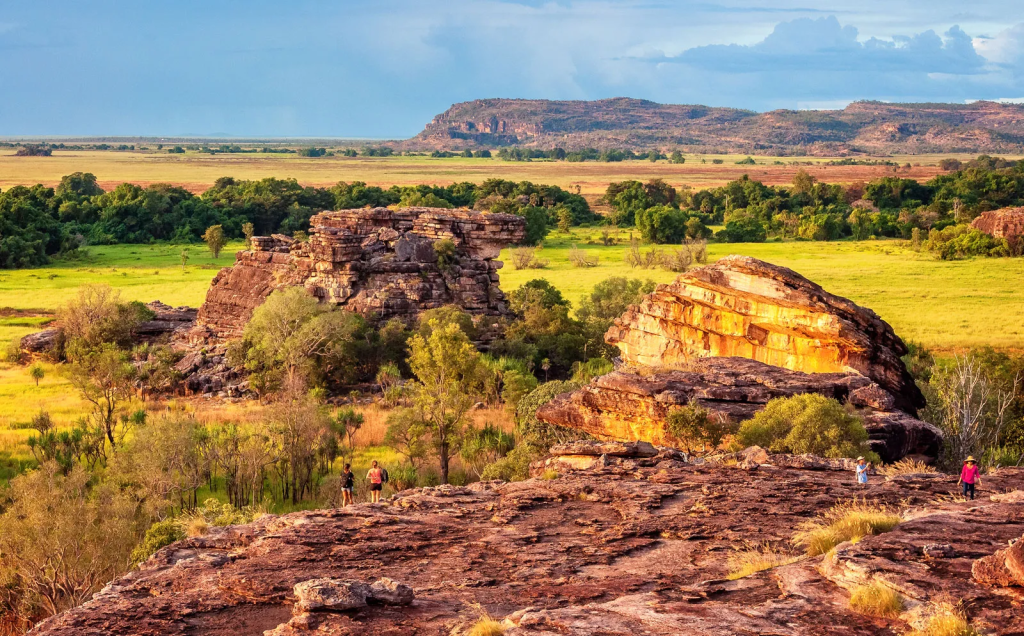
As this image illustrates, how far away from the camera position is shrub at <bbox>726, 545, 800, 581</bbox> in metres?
12.5

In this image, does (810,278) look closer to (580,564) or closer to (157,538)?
(157,538)

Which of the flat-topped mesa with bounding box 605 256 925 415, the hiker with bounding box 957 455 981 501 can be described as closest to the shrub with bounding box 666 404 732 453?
the flat-topped mesa with bounding box 605 256 925 415

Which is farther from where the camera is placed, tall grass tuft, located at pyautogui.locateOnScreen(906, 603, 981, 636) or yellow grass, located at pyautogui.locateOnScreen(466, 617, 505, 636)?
yellow grass, located at pyautogui.locateOnScreen(466, 617, 505, 636)

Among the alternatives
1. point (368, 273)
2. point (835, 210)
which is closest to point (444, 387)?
point (368, 273)

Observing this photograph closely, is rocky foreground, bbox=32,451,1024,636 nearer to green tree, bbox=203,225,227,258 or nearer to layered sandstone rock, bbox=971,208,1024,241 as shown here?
green tree, bbox=203,225,227,258

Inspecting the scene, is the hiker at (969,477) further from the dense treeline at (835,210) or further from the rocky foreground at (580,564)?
the dense treeline at (835,210)

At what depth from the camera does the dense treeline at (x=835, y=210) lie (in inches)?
3558

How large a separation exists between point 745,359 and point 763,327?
215 cm

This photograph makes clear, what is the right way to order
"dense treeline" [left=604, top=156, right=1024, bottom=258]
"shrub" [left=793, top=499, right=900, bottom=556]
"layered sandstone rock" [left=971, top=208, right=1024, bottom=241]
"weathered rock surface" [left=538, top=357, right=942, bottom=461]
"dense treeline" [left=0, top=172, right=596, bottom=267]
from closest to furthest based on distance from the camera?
"shrub" [left=793, top=499, right=900, bottom=556], "weathered rock surface" [left=538, top=357, right=942, bottom=461], "dense treeline" [left=0, top=172, right=596, bottom=267], "layered sandstone rock" [left=971, top=208, right=1024, bottom=241], "dense treeline" [left=604, top=156, right=1024, bottom=258]

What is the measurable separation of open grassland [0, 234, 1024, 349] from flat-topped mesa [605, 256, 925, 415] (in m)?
19.7

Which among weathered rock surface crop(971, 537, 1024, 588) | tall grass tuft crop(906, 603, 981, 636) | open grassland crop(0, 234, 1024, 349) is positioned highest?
weathered rock surface crop(971, 537, 1024, 588)

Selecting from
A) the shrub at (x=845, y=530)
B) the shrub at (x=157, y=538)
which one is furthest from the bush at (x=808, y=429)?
Answer: the shrub at (x=157, y=538)

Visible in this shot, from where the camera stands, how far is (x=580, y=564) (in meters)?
13.7

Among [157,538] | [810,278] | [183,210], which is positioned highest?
[183,210]
